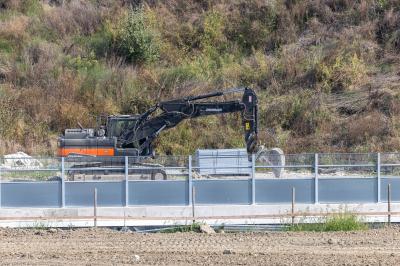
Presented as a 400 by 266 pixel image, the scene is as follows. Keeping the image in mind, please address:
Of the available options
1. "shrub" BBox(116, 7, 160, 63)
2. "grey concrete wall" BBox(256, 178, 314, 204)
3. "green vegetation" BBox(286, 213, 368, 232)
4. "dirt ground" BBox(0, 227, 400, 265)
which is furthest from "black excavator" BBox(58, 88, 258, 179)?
"shrub" BBox(116, 7, 160, 63)

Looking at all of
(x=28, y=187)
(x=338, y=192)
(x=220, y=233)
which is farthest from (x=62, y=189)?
(x=338, y=192)

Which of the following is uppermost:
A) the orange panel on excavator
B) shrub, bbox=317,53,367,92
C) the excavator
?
shrub, bbox=317,53,367,92

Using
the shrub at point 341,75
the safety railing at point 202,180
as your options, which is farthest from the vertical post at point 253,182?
the shrub at point 341,75

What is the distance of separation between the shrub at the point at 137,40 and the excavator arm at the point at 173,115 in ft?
43.6

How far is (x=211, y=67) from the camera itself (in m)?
48.7

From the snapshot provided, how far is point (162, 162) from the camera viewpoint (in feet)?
101

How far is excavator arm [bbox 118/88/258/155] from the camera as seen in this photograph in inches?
1420

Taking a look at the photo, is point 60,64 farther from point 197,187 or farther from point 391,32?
point 197,187

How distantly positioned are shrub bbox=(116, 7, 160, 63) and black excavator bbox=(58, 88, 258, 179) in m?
13.2

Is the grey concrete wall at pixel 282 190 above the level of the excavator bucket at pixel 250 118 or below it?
below

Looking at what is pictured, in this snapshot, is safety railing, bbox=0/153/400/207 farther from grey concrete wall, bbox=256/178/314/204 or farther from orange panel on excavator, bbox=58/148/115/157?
orange panel on excavator, bbox=58/148/115/157

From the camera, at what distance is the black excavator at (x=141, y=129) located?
117ft

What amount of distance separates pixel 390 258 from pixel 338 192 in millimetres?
9783

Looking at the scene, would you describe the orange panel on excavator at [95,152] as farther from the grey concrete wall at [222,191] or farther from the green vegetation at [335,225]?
the green vegetation at [335,225]
